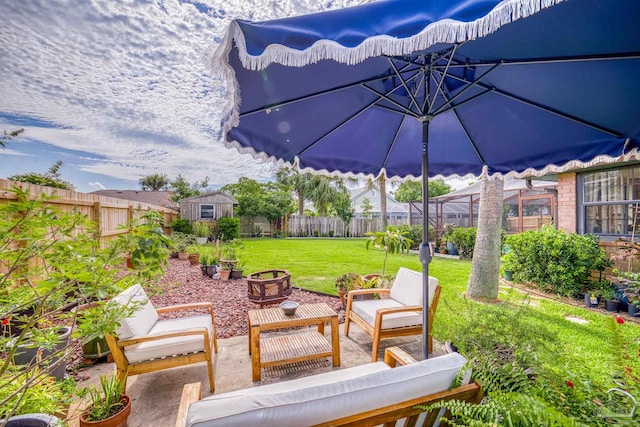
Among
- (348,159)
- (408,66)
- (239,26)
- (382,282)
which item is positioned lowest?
(382,282)

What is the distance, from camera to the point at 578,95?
2291mm

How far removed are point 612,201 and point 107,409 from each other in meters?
8.31

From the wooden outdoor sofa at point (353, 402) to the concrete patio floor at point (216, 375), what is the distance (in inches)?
49.8

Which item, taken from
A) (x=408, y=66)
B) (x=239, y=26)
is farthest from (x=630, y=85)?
(x=239, y=26)

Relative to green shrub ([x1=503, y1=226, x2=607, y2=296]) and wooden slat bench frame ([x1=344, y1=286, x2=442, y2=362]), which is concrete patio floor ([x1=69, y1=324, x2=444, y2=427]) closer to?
wooden slat bench frame ([x1=344, y1=286, x2=442, y2=362])

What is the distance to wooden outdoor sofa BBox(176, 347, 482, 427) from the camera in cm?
103

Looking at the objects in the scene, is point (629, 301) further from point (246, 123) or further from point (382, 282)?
point (246, 123)

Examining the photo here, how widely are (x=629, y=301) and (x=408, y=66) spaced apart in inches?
210

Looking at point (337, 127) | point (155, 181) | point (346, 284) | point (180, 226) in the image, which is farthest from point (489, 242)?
point (155, 181)

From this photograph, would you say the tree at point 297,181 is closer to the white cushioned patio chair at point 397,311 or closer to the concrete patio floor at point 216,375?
the white cushioned patio chair at point 397,311

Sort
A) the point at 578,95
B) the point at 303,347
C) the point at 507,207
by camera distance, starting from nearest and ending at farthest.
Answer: the point at 578,95 < the point at 303,347 < the point at 507,207

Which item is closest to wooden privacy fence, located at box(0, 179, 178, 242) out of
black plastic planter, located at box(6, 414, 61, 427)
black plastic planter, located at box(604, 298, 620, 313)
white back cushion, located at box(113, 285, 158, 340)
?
white back cushion, located at box(113, 285, 158, 340)

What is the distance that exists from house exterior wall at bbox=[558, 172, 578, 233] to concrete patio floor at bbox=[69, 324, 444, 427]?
5193mm

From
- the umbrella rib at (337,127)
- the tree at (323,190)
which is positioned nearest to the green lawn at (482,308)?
the umbrella rib at (337,127)
